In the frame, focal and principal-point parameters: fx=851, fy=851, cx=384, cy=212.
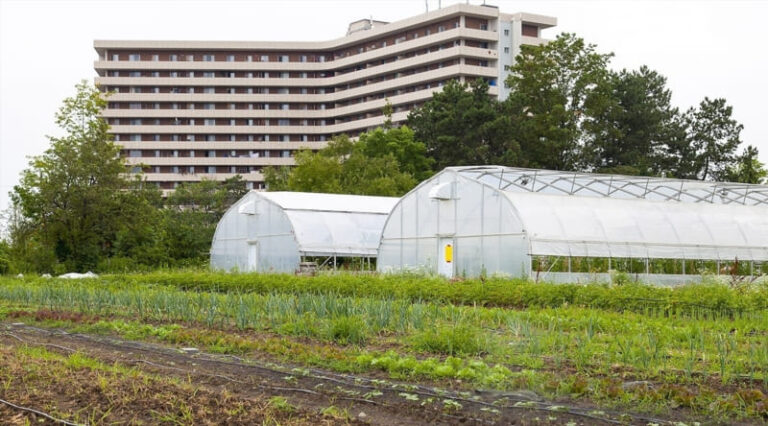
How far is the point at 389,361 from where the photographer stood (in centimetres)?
934

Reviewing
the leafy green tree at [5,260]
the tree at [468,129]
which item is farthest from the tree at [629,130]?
the leafy green tree at [5,260]

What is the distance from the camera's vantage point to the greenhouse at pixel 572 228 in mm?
23781

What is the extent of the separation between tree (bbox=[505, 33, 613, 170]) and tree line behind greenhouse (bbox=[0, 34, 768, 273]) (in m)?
0.08

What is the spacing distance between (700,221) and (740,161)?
32804mm

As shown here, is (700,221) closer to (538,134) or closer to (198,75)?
(538,134)

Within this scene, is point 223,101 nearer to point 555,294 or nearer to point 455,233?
point 455,233

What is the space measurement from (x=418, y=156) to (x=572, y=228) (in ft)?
91.3

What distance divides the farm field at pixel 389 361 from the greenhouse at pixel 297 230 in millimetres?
15173

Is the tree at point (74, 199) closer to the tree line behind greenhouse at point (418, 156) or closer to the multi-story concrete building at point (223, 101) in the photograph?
the tree line behind greenhouse at point (418, 156)

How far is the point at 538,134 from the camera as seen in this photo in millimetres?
51500

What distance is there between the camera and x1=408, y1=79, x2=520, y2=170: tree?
5012 centimetres

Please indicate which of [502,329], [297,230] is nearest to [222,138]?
[297,230]

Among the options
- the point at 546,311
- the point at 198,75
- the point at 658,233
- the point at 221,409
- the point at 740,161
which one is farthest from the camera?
the point at 198,75

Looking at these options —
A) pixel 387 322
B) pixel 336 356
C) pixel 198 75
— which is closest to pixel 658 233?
pixel 387 322
